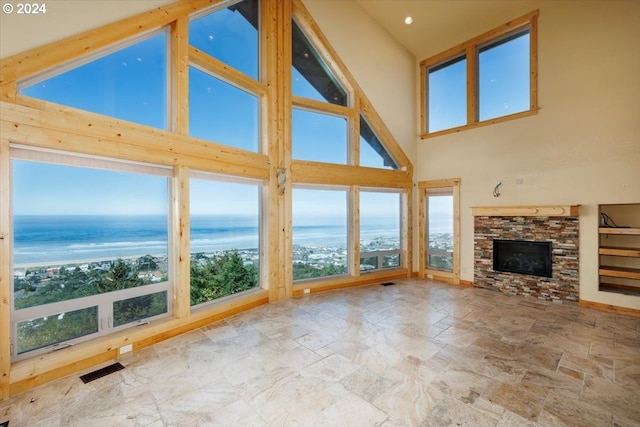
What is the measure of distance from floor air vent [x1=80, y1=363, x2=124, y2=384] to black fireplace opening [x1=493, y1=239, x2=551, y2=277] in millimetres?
6566

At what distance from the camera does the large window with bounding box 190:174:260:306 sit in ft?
14.0

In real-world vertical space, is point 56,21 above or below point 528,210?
above

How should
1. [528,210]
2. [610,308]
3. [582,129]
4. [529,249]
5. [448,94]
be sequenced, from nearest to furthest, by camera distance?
[610,308] → [582,129] → [528,210] → [529,249] → [448,94]

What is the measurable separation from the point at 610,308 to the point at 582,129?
3.05m

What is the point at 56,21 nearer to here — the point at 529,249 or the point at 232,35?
the point at 232,35

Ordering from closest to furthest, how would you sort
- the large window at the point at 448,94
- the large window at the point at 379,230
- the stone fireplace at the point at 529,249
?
the stone fireplace at the point at 529,249 < the large window at the point at 379,230 < the large window at the point at 448,94

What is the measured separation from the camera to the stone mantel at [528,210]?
5.02 m

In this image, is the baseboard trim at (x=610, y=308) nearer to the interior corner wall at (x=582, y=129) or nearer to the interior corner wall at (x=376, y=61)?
the interior corner wall at (x=582, y=129)

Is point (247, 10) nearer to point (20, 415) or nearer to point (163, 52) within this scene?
→ point (163, 52)

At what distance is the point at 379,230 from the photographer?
6832mm

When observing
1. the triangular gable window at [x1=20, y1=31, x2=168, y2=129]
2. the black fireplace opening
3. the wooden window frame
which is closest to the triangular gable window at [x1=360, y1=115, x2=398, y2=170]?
the wooden window frame

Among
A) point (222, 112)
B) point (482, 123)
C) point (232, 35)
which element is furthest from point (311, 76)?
point (482, 123)

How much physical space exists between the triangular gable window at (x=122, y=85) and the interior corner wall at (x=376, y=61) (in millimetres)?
3306

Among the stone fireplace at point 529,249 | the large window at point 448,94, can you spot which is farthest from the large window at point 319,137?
the stone fireplace at point 529,249
